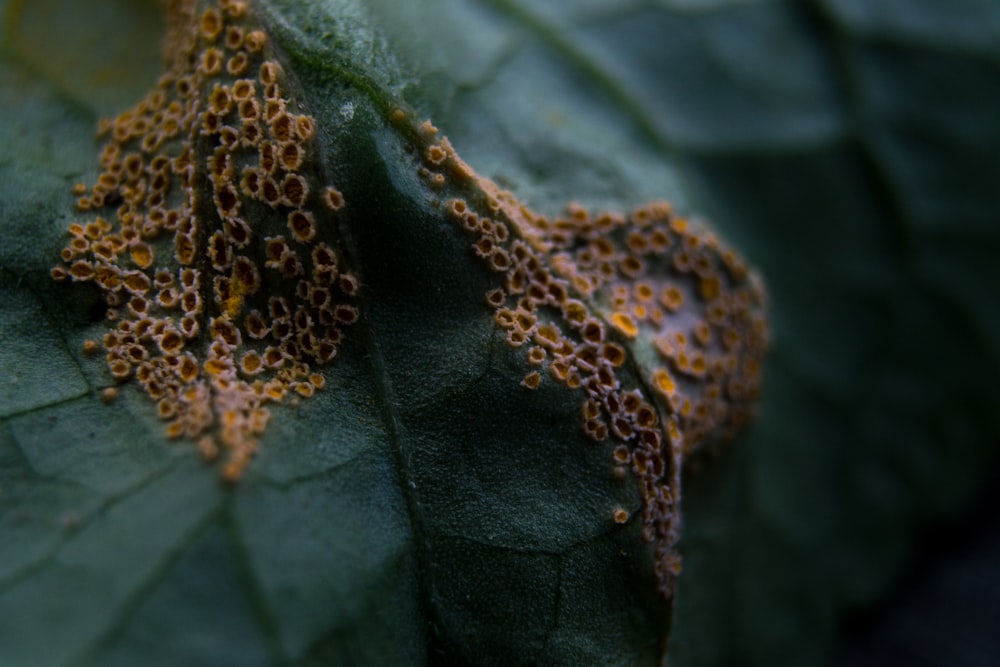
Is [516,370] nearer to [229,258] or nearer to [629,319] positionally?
[629,319]

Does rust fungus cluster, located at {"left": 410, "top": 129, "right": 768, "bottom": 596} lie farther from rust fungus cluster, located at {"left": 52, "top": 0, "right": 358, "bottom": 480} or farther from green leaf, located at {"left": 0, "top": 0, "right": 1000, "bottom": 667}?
rust fungus cluster, located at {"left": 52, "top": 0, "right": 358, "bottom": 480}

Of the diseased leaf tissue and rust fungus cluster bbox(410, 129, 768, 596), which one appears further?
rust fungus cluster bbox(410, 129, 768, 596)

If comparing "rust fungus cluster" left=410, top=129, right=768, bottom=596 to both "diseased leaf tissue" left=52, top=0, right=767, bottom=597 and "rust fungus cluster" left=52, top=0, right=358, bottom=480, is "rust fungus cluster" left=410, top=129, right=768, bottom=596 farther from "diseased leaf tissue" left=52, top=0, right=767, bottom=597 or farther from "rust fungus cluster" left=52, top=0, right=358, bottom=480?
"rust fungus cluster" left=52, top=0, right=358, bottom=480

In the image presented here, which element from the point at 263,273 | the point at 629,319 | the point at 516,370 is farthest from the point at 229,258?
the point at 629,319

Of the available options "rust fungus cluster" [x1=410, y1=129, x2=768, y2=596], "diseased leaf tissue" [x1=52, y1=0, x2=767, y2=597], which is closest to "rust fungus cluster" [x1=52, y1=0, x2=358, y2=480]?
"diseased leaf tissue" [x1=52, y1=0, x2=767, y2=597]

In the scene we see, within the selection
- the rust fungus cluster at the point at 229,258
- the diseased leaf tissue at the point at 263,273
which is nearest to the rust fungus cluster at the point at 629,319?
the diseased leaf tissue at the point at 263,273

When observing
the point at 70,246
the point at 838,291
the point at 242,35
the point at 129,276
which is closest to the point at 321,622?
the point at 129,276

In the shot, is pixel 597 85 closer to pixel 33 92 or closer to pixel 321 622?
pixel 33 92
